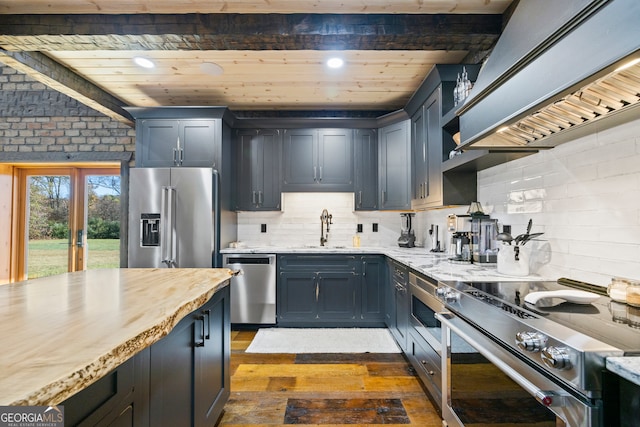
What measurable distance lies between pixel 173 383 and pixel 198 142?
3.02 meters

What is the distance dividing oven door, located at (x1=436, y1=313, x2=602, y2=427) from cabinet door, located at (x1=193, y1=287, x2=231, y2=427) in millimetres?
1244

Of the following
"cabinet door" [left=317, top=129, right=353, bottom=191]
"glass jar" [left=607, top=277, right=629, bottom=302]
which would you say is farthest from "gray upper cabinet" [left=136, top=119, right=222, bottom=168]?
"glass jar" [left=607, top=277, right=629, bottom=302]

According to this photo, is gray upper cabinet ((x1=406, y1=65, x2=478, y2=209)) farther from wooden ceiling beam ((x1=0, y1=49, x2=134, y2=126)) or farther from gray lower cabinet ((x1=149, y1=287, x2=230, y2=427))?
wooden ceiling beam ((x1=0, y1=49, x2=134, y2=126))

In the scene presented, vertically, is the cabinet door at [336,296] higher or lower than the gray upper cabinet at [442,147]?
lower

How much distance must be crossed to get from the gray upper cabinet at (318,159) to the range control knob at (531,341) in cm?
312

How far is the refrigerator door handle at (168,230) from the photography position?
11.3 feet

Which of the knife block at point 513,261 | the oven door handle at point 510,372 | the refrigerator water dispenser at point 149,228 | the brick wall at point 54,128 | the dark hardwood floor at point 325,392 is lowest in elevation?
the dark hardwood floor at point 325,392

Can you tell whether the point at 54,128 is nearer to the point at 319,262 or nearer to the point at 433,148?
the point at 319,262

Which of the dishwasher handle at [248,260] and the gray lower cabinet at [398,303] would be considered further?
the dishwasher handle at [248,260]

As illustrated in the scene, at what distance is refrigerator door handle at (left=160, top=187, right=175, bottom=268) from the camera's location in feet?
11.3

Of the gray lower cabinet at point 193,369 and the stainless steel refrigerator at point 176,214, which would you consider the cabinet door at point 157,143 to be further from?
the gray lower cabinet at point 193,369

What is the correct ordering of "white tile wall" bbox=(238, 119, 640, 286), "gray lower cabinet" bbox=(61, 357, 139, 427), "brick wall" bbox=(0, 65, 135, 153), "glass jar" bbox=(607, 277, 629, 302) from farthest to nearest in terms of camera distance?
"brick wall" bbox=(0, 65, 135, 153) → "white tile wall" bbox=(238, 119, 640, 286) → "glass jar" bbox=(607, 277, 629, 302) → "gray lower cabinet" bbox=(61, 357, 139, 427)

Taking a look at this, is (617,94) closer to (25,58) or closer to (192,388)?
(192,388)

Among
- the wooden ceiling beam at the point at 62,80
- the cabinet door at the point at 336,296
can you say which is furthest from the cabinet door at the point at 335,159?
the wooden ceiling beam at the point at 62,80
